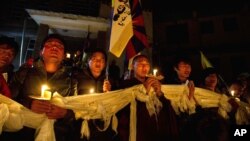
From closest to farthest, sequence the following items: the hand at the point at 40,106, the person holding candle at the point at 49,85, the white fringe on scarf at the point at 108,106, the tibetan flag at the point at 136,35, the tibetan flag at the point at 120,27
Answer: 1. the white fringe on scarf at the point at 108,106
2. the hand at the point at 40,106
3. the person holding candle at the point at 49,85
4. the tibetan flag at the point at 120,27
5. the tibetan flag at the point at 136,35

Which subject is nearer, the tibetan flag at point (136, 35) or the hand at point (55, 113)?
the hand at point (55, 113)

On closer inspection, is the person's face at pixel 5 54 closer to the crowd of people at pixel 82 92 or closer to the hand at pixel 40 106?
the crowd of people at pixel 82 92

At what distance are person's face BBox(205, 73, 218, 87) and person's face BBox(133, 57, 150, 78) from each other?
169cm

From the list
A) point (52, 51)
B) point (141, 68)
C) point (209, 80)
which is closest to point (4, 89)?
point (52, 51)

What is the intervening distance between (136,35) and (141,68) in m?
1.75

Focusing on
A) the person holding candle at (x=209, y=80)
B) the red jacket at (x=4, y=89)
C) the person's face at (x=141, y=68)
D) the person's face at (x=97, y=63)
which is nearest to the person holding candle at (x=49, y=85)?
the red jacket at (x=4, y=89)

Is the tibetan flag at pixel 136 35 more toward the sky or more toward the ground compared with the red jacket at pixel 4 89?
more toward the sky

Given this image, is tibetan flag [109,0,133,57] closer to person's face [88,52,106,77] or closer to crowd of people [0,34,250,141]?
person's face [88,52,106,77]

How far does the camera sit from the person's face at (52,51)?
13.4 ft

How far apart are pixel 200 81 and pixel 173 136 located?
84.9 inches

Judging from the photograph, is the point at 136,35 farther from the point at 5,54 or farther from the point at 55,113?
the point at 55,113

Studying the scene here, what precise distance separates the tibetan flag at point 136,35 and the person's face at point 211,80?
1.57 m

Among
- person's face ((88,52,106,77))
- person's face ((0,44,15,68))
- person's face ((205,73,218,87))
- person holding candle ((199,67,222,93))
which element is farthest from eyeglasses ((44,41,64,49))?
person's face ((205,73,218,87))

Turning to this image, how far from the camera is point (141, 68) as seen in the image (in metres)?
4.67
